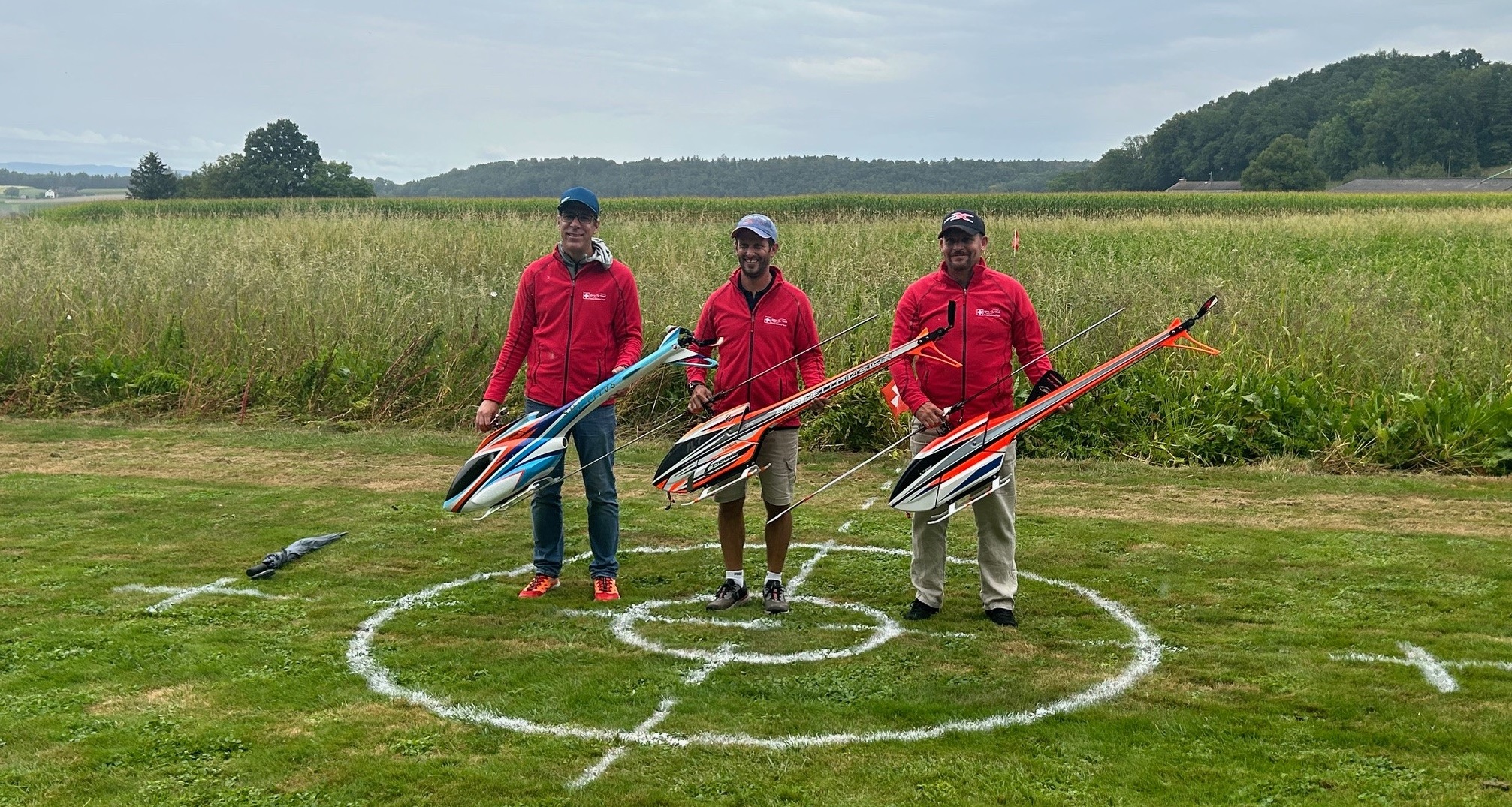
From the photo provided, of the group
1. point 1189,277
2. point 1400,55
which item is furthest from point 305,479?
point 1400,55

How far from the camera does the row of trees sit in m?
59.9

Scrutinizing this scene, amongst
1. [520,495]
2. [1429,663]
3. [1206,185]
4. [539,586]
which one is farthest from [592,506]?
[1206,185]

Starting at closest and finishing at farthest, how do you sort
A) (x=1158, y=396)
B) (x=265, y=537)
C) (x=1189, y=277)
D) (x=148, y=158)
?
(x=265, y=537) → (x=1158, y=396) → (x=1189, y=277) → (x=148, y=158)

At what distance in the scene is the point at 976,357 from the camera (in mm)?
6145

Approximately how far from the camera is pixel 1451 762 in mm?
4527

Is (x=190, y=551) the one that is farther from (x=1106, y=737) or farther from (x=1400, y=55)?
(x=1400, y=55)

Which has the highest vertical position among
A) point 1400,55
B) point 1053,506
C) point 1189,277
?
point 1400,55

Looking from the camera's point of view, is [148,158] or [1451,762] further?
[148,158]

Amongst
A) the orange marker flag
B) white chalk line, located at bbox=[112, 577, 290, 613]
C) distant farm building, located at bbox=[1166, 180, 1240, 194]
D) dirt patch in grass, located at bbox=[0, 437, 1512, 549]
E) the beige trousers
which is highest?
distant farm building, located at bbox=[1166, 180, 1240, 194]

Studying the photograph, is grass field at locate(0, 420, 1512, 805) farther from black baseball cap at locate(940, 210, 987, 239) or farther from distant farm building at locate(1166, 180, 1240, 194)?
distant farm building at locate(1166, 180, 1240, 194)

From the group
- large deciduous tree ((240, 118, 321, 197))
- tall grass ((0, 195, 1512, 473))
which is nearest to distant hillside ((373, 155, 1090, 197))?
large deciduous tree ((240, 118, 321, 197))

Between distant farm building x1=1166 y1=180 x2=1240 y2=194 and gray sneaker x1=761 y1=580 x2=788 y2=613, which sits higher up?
distant farm building x1=1166 y1=180 x2=1240 y2=194

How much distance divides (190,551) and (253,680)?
288 centimetres

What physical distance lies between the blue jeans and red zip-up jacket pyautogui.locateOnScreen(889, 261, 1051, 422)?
1683 millimetres
